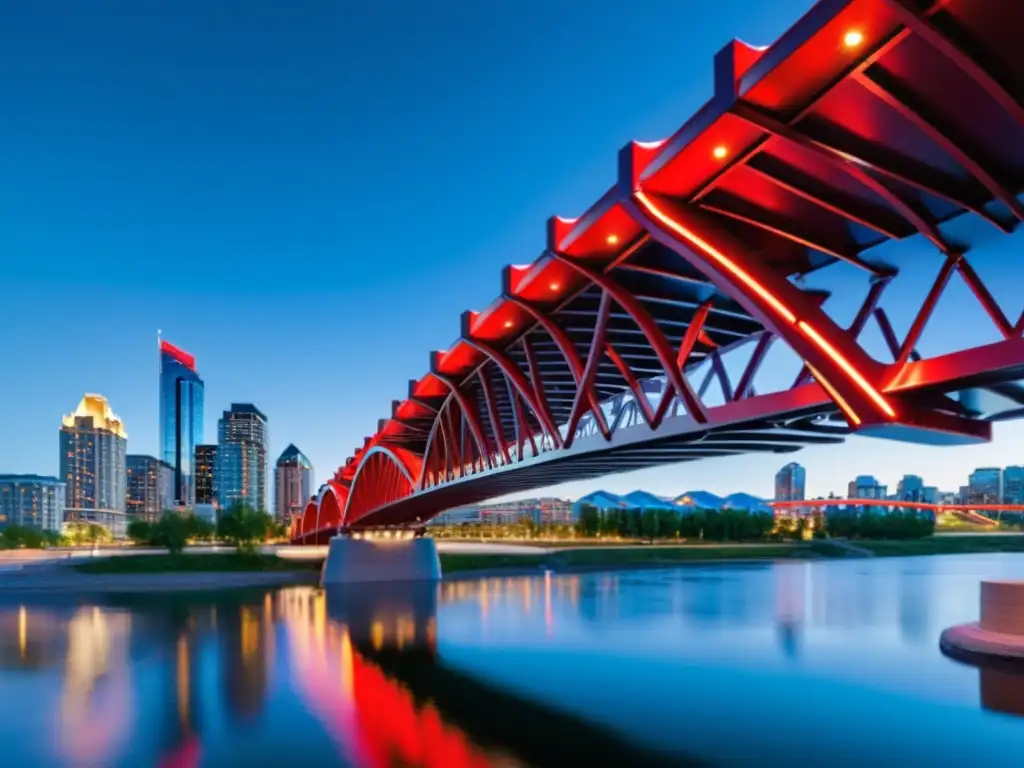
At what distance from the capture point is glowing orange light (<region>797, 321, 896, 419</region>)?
13180mm

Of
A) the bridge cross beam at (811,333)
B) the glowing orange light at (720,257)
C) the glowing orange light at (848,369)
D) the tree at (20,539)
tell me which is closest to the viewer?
the glowing orange light at (848,369)

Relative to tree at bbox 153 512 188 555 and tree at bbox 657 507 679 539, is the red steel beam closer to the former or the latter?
tree at bbox 153 512 188 555

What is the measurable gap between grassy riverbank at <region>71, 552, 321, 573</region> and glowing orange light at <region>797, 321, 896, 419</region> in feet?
269

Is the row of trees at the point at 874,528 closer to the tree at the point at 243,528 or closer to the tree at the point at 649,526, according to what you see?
the tree at the point at 649,526

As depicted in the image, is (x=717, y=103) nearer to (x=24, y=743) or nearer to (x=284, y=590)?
(x=24, y=743)

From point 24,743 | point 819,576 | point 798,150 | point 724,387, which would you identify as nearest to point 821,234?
point 798,150

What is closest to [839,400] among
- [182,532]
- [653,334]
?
[653,334]

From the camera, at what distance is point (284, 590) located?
2891 inches

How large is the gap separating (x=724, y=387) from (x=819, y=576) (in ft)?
236

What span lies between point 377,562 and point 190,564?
2316 cm

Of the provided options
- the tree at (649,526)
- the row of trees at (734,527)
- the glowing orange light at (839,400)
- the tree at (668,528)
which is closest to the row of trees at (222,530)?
the row of trees at (734,527)

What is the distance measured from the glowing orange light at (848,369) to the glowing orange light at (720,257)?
34 cm

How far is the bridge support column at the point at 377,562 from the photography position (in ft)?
248

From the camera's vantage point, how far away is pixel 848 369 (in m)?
13.4
